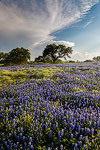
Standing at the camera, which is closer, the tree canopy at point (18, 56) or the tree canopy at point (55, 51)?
the tree canopy at point (18, 56)

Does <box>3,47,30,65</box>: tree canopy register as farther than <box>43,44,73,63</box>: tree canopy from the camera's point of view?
No

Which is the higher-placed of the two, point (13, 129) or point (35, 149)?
point (13, 129)

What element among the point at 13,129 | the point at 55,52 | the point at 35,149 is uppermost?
the point at 55,52

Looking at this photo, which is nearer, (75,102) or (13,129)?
(13,129)

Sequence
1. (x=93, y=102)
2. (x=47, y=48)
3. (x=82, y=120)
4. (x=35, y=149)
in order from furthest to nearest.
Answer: (x=47, y=48) < (x=93, y=102) < (x=82, y=120) < (x=35, y=149)

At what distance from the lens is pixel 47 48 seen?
5319 centimetres

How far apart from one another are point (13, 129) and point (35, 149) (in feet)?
2.51

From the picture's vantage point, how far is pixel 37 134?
2.93m

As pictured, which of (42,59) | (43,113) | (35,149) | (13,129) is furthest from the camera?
(42,59)

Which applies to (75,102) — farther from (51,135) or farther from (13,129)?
(13,129)

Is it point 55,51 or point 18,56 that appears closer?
point 18,56

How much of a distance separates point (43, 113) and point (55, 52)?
5110 centimetres

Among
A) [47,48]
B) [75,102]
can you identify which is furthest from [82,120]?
[47,48]

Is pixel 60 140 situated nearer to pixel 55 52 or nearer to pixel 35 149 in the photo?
pixel 35 149
